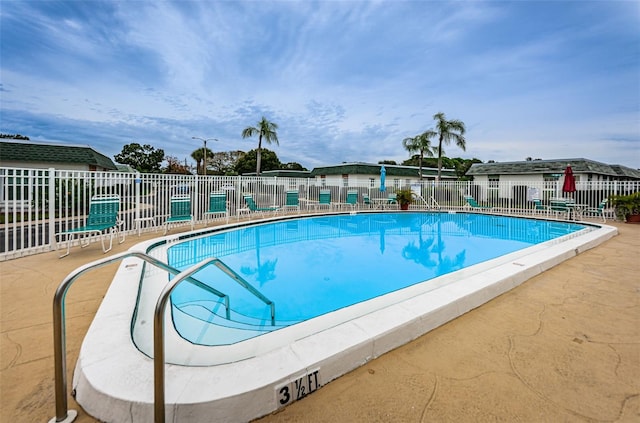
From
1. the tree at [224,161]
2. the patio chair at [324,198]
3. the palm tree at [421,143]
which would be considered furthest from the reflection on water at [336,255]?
the tree at [224,161]

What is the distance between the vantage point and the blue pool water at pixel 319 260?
145 inches

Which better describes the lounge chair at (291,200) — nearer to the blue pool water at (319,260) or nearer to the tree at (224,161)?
the blue pool water at (319,260)

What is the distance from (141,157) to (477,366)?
177ft

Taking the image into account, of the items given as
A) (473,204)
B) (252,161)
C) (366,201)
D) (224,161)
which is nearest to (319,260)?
(366,201)

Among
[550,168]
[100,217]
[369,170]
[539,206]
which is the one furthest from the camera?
[369,170]

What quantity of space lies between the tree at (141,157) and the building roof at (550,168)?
154 feet

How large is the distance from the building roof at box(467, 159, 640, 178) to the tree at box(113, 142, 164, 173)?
154 ft

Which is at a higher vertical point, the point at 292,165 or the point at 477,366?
the point at 292,165

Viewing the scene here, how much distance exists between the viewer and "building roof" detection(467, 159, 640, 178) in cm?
2150

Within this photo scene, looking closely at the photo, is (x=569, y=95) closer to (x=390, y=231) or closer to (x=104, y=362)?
(x=390, y=231)

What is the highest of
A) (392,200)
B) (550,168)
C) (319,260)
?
(550,168)

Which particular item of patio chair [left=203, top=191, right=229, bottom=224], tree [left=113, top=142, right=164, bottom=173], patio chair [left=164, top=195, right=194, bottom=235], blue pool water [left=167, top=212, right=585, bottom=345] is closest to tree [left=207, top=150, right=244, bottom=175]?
tree [left=113, top=142, right=164, bottom=173]

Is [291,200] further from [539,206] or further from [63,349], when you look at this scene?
[539,206]

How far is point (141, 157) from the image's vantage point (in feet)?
149
